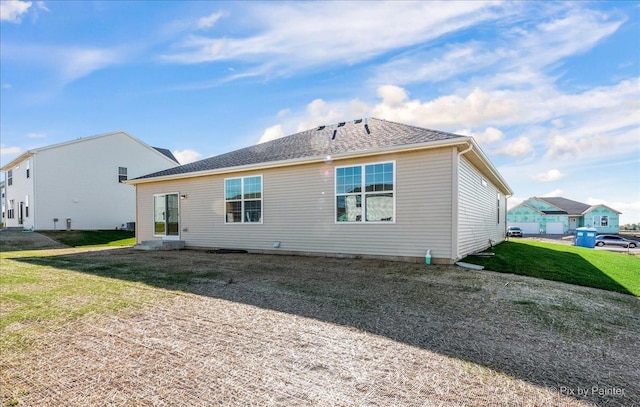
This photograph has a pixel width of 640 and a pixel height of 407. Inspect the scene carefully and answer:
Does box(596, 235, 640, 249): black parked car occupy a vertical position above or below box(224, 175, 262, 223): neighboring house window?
below

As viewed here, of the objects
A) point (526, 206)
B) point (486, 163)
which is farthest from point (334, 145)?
point (526, 206)

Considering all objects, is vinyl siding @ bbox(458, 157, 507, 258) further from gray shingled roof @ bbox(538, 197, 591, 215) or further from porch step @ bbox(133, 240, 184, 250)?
gray shingled roof @ bbox(538, 197, 591, 215)

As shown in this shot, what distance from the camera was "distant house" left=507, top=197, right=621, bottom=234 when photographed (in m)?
40.8

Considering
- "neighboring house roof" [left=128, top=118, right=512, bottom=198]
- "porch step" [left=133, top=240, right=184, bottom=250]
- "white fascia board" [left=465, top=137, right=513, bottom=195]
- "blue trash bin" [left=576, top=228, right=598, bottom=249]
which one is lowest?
"blue trash bin" [left=576, top=228, right=598, bottom=249]

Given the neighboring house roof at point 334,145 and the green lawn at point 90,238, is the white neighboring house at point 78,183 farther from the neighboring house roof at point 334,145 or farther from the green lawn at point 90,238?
the neighboring house roof at point 334,145

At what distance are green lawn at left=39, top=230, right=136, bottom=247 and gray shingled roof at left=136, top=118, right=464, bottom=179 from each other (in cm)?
665

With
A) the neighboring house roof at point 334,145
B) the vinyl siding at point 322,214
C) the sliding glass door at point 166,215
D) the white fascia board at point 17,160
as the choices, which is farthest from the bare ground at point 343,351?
the white fascia board at point 17,160

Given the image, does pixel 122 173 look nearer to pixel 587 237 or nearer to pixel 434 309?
pixel 434 309

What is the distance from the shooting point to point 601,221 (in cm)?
4072

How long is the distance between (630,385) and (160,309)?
500 centimetres

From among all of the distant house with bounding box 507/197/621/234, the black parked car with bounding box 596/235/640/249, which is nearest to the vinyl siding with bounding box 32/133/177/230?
the black parked car with bounding box 596/235/640/249

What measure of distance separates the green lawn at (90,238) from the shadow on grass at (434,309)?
9.73 meters

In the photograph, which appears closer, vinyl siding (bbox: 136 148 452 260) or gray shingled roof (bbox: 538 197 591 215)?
vinyl siding (bbox: 136 148 452 260)

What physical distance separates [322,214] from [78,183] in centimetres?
2001
